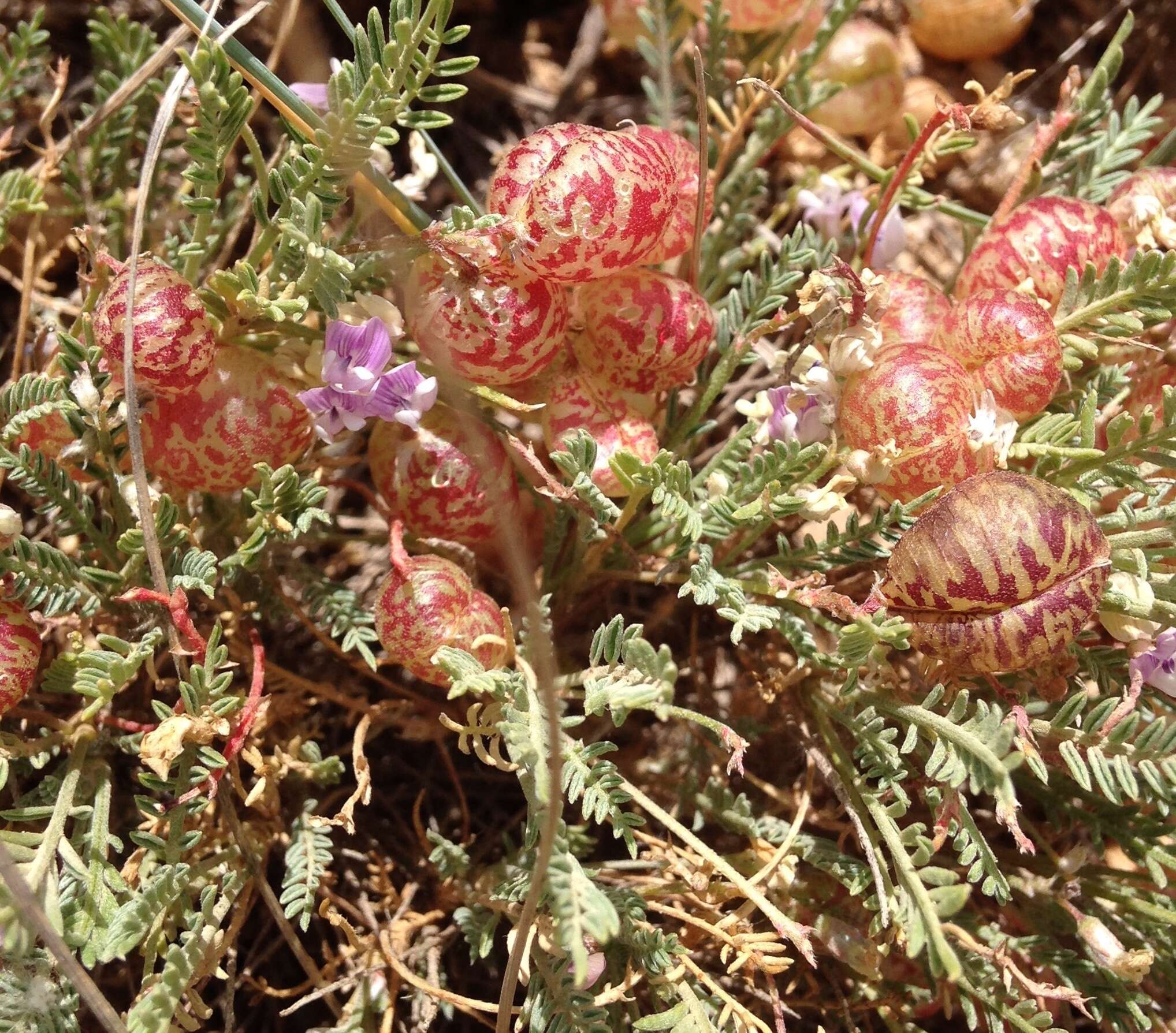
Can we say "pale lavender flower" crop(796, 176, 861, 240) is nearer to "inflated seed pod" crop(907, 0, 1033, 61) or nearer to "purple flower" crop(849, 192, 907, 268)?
"purple flower" crop(849, 192, 907, 268)

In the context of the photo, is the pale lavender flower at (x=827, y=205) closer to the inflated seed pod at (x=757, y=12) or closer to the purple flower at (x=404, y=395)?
the inflated seed pod at (x=757, y=12)

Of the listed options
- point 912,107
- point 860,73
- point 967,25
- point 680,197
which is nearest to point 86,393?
point 680,197

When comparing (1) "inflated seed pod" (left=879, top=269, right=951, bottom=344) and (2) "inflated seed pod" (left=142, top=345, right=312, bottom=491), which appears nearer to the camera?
(2) "inflated seed pod" (left=142, top=345, right=312, bottom=491)

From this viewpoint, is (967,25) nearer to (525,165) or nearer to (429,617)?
(525,165)

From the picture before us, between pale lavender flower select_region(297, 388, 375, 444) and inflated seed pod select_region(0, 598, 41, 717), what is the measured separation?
38 centimetres

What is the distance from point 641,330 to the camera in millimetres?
1123

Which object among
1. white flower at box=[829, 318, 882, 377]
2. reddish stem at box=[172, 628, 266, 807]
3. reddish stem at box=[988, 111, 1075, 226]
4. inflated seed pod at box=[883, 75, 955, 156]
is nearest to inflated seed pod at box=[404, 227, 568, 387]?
white flower at box=[829, 318, 882, 377]

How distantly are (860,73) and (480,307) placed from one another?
1.01 meters

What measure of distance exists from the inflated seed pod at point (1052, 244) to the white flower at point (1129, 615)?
0.35 m

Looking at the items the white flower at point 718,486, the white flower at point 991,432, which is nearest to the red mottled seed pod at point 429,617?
the white flower at point 718,486

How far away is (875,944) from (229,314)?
3.36 feet

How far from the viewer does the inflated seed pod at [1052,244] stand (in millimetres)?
1188

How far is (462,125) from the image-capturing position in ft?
6.16

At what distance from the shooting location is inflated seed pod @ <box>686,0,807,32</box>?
144cm
